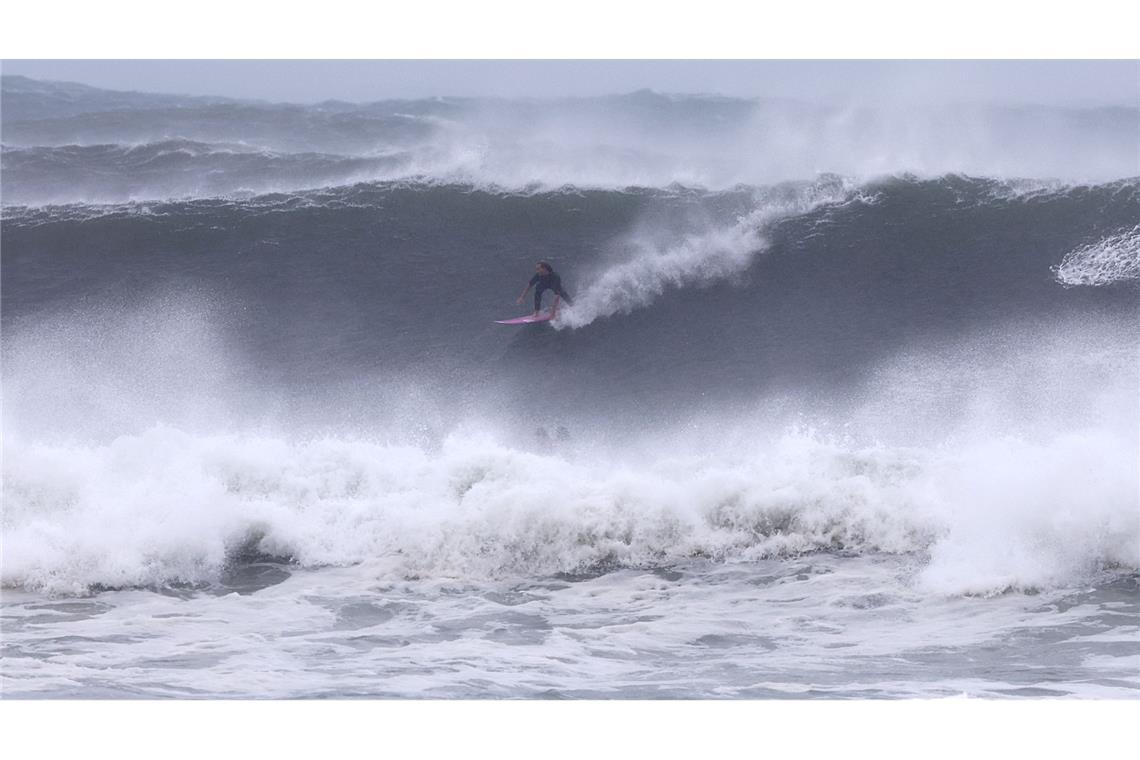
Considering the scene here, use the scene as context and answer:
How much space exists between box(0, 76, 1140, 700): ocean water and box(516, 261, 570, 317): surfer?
16cm

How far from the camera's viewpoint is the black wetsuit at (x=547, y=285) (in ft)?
34.3

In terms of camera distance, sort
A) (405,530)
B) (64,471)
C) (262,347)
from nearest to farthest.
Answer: (405,530) < (64,471) < (262,347)

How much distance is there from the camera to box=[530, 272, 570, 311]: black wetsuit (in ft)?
34.3

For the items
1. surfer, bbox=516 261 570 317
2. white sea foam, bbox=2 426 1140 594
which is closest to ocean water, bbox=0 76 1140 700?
white sea foam, bbox=2 426 1140 594

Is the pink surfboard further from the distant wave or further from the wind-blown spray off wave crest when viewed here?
the distant wave

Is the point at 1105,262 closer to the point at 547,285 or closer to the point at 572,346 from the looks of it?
the point at 572,346

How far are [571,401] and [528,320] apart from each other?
3.63 feet

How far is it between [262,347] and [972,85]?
7737 millimetres

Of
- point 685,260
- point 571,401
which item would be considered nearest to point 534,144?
point 685,260

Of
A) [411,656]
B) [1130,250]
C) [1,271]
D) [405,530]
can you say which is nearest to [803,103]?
[1130,250]

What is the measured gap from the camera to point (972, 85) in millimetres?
11859

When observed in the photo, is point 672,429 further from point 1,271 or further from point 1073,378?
point 1,271

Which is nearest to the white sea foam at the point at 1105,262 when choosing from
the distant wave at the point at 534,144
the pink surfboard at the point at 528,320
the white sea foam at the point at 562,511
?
the distant wave at the point at 534,144

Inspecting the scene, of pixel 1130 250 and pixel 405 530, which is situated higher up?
pixel 1130 250
